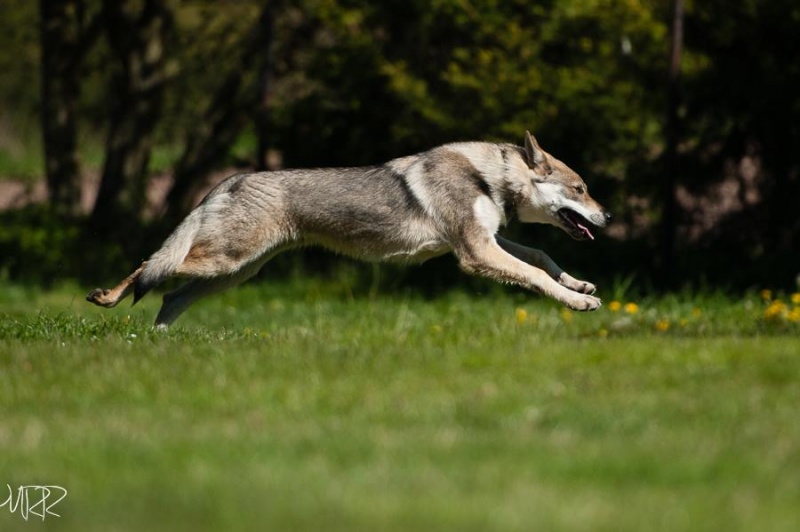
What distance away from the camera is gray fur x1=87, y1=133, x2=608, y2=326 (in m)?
8.33

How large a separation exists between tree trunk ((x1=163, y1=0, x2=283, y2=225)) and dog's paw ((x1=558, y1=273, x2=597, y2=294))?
290 inches

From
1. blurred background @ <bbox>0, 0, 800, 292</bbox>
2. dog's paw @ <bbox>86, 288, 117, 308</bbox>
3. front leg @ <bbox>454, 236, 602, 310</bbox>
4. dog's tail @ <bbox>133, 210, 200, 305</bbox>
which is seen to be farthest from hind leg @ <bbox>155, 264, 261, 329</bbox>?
blurred background @ <bbox>0, 0, 800, 292</bbox>

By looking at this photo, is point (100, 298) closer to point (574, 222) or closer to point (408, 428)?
point (574, 222)

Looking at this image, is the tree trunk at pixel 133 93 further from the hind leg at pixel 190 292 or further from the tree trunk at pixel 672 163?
the hind leg at pixel 190 292

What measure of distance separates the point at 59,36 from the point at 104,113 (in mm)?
1784

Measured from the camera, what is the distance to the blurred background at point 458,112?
465 inches

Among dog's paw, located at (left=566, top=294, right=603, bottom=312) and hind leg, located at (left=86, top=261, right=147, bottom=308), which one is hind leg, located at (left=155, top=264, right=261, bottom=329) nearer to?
hind leg, located at (left=86, top=261, right=147, bottom=308)

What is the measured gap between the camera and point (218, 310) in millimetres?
12219

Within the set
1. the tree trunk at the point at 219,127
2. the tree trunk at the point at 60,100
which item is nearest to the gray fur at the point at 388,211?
the tree trunk at the point at 219,127

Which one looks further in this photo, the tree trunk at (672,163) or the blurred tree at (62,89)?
the blurred tree at (62,89)

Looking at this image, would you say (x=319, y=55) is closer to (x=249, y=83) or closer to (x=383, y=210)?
(x=249, y=83)

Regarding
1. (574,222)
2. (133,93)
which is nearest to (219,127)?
(133,93)

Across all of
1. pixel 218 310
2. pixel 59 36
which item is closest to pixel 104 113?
pixel 59 36

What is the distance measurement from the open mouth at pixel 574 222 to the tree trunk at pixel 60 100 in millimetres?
8745
